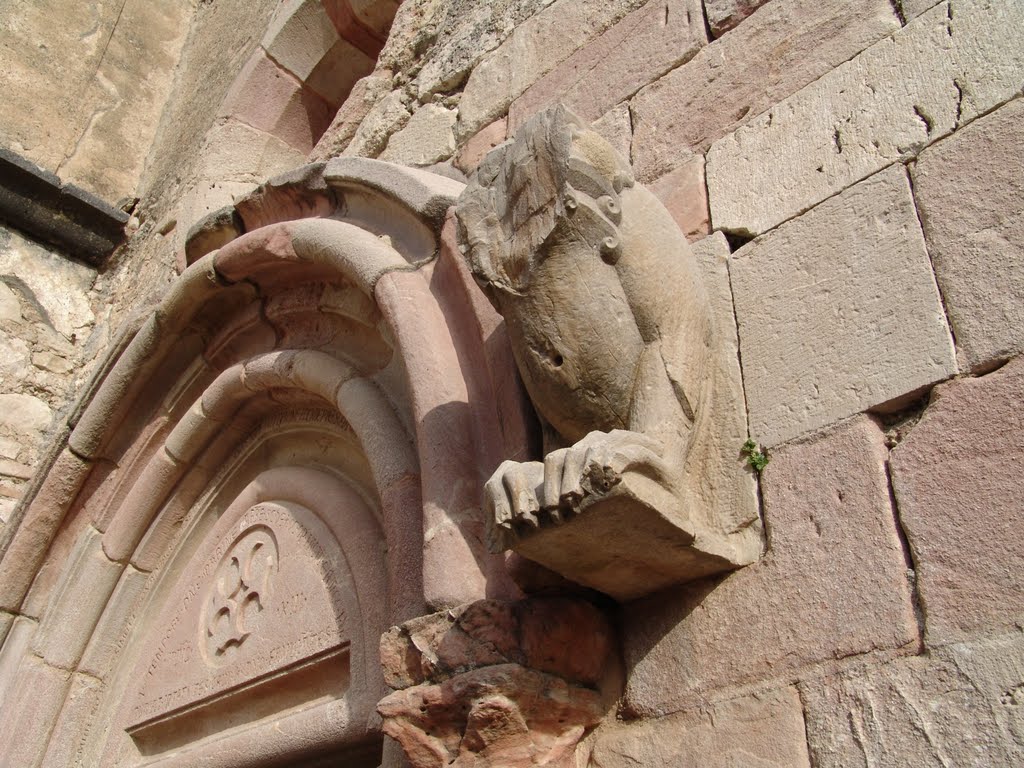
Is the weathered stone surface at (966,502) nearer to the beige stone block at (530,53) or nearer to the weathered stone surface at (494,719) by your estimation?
the weathered stone surface at (494,719)

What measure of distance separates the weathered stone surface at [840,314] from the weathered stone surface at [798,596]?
0.09 meters

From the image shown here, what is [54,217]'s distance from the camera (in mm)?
5008

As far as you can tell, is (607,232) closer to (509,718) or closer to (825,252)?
(825,252)

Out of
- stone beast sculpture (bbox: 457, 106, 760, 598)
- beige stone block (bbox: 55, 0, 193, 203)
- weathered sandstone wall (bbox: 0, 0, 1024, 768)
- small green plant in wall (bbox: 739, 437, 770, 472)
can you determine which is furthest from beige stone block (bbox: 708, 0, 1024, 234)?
beige stone block (bbox: 55, 0, 193, 203)

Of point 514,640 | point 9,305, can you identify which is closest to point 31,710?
point 9,305

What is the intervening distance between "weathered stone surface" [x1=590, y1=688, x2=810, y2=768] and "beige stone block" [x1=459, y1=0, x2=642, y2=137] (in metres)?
2.11

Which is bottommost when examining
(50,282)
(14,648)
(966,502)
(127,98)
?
(966,502)

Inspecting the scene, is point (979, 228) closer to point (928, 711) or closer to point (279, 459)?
Answer: point (928, 711)

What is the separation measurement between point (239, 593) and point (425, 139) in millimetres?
1693

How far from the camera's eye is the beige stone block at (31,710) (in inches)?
129

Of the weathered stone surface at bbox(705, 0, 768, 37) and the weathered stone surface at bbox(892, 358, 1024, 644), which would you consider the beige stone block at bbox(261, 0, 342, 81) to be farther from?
the weathered stone surface at bbox(892, 358, 1024, 644)

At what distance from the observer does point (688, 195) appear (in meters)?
2.39

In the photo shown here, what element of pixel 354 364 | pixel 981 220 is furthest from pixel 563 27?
pixel 981 220

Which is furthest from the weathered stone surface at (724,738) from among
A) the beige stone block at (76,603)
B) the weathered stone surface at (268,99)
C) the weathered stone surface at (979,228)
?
the weathered stone surface at (268,99)
